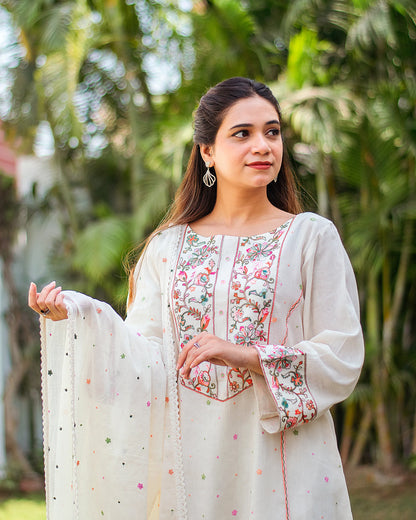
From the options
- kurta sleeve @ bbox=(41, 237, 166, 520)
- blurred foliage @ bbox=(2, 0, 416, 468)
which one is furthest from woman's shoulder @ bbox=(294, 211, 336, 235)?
blurred foliage @ bbox=(2, 0, 416, 468)

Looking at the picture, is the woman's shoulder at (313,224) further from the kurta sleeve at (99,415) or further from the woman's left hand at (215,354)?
the kurta sleeve at (99,415)

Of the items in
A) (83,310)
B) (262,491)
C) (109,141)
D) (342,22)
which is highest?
(342,22)

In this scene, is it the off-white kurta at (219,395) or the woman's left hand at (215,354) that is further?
the off-white kurta at (219,395)

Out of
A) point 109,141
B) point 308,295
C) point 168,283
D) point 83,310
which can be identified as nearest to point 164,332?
point 168,283

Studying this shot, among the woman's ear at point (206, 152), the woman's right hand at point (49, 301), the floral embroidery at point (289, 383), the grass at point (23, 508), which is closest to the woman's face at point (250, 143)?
the woman's ear at point (206, 152)

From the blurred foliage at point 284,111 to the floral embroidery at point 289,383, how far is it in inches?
138

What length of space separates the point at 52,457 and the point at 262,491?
55 cm

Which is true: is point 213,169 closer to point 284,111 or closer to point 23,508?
point 284,111

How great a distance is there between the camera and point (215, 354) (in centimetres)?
167

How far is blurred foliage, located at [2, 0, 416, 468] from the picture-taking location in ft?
17.8

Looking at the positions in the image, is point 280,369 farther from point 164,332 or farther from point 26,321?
point 26,321

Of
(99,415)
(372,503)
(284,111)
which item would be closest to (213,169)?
(99,415)

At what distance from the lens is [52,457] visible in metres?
1.87

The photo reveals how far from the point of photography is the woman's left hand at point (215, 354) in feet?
5.49
